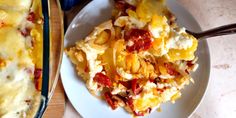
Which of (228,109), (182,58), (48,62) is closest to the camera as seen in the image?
(48,62)

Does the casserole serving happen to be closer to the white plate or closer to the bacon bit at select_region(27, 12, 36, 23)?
the bacon bit at select_region(27, 12, 36, 23)

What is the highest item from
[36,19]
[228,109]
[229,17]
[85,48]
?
[36,19]

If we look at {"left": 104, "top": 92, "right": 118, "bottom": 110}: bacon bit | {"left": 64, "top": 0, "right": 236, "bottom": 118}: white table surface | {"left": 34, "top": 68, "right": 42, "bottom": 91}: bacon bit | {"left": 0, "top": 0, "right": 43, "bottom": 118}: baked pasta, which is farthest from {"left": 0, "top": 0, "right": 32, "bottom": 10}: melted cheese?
{"left": 64, "top": 0, "right": 236, "bottom": 118}: white table surface

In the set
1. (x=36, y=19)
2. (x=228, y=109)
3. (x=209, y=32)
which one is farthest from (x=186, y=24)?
(x=36, y=19)

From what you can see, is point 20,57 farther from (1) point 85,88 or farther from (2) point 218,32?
(2) point 218,32

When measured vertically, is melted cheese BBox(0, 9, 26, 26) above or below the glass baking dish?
above

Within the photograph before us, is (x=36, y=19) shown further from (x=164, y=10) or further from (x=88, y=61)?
(x=164, y=10)
